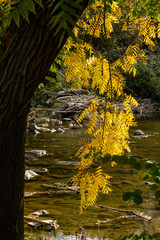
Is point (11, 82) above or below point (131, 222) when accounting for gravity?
above

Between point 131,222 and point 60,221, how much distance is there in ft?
3.46

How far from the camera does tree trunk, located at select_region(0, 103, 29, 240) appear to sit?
9.59ft

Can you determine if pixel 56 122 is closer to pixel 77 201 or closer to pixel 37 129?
pixel 37 129

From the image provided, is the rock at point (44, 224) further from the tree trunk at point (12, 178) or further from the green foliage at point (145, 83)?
the green foliage at point (145, 83)

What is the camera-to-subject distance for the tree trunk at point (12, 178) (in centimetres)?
292

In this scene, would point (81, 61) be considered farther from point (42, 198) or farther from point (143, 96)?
point (143, 96)

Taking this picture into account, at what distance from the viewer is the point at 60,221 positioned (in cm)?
473

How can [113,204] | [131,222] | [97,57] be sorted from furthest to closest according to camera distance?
1. [113,204]
2. [131,222]
3. [97,57]

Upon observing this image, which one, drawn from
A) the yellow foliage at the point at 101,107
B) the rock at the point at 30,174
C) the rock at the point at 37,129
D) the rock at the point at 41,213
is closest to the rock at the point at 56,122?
the rock at the point at 37,129

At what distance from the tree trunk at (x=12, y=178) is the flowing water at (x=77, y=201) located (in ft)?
3.02

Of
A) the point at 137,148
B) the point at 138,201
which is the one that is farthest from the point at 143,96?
the point at 138,201

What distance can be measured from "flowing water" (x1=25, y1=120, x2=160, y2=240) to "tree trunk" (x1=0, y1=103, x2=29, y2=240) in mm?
921

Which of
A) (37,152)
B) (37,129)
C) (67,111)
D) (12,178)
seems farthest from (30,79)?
(67,111)

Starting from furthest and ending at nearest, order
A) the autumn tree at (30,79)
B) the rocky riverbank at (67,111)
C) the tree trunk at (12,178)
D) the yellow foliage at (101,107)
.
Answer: the rocky riverbank at (67,111) < the yellow foliage at (101,107) < the tree trunk at (12,178) < the autumn tree at (30,79)
